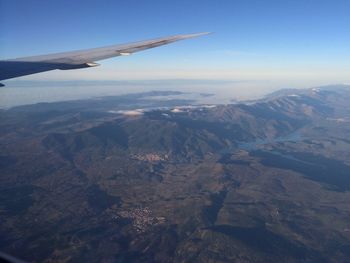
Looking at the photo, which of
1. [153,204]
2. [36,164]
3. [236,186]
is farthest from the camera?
[36,164]

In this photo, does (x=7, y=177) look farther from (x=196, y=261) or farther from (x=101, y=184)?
(x=196, y=261)

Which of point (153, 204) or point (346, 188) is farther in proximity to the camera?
point (346, 188)

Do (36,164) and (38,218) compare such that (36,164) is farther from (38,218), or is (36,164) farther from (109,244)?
(109,244)

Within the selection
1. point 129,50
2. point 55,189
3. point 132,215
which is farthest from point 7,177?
point 129,50

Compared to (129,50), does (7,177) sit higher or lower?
lower

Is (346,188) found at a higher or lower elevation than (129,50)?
lower

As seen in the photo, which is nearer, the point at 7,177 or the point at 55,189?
the point at 55,189

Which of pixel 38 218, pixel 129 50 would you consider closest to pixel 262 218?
pixel 38 218

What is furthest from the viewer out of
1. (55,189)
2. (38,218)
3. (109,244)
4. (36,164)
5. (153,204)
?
(36,164)

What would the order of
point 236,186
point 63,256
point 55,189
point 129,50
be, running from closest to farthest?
point 129,50 → point 63,256 → point 55,189 → point 236,186
